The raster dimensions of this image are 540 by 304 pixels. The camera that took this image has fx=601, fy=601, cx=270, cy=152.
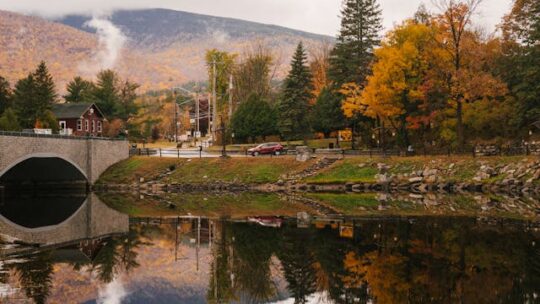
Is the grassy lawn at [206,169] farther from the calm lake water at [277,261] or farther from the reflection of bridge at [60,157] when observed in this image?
the calm lake water at [277,261]

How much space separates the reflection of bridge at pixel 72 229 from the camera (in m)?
25.8

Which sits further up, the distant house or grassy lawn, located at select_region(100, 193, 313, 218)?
the distant house

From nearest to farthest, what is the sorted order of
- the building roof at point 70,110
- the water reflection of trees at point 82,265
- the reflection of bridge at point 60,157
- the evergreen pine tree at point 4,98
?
the water reflection of trees at point 82,265
the reflection of bridge at point 60,157
the evergreen pine tree at point 4,98
the building roof at point 70,110

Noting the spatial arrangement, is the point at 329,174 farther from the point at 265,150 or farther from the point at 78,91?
the point at 78,91

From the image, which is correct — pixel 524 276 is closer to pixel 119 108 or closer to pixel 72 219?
pixel 72 219

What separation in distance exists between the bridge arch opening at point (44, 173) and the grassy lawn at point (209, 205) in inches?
292

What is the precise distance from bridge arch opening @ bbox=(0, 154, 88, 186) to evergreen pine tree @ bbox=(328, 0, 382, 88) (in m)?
30.5

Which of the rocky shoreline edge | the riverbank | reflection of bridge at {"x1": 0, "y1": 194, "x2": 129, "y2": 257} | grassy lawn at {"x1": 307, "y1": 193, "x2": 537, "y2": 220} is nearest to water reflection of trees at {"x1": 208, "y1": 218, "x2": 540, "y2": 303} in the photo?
grassy lawn at {"x1": 307, "y1": 193, "x2": 537, "y2": 220}

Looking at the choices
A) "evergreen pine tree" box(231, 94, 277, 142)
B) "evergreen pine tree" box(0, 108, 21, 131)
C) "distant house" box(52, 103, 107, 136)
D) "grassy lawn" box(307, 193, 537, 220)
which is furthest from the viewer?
"distant house" box(52, 103, 107, 136)

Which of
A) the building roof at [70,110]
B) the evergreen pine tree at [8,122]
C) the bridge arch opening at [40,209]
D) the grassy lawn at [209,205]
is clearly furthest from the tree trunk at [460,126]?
the building roof at [70,110]

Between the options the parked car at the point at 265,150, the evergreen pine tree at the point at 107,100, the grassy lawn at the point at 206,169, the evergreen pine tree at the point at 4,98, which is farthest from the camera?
the evergreen pine tree at the point at 107,100

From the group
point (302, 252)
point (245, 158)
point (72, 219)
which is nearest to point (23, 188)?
point (245, 158)

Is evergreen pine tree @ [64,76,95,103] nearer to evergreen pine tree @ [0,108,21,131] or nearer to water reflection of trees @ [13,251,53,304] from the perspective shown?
evergreen pine tree @ [0,108,21,131]

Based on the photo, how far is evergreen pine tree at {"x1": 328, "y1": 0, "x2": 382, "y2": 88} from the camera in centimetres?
6819
